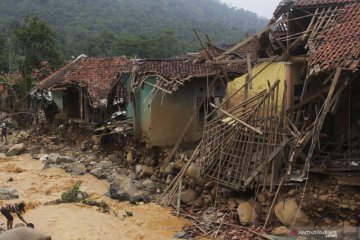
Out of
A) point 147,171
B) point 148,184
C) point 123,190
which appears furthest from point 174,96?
point 123,190

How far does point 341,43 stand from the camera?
412 inches

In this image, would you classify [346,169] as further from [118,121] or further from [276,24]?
[118,121]

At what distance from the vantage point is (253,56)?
43.9 ft

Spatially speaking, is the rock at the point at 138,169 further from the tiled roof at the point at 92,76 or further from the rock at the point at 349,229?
the rock at the point at 349,229

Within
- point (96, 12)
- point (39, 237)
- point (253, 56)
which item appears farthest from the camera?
point (96, 12)

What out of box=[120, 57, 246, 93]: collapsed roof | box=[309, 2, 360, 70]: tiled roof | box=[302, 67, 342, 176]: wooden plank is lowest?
box=[302, 67, 342, 176]: wooden plank

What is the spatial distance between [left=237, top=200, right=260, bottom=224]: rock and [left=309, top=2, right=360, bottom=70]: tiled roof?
12.2 ft

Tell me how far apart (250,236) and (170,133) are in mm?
6859

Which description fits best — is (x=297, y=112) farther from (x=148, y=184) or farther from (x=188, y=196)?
(x=148, y=184)

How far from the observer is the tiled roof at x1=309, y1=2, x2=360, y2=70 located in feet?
32.2

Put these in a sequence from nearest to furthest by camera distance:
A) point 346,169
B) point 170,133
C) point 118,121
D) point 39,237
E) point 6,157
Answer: point 39,237 → point 346,169 → point 170,133 → point 118,121 → point 6,157

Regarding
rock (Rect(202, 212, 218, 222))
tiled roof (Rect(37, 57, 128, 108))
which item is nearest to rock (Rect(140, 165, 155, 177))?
rock (Rect(202, 212, 218, 222))

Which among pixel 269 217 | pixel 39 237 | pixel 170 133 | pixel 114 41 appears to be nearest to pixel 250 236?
pixel 269 217

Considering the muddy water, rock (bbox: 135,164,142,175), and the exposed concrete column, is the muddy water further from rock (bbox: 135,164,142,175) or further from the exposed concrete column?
the exposed concrete column
